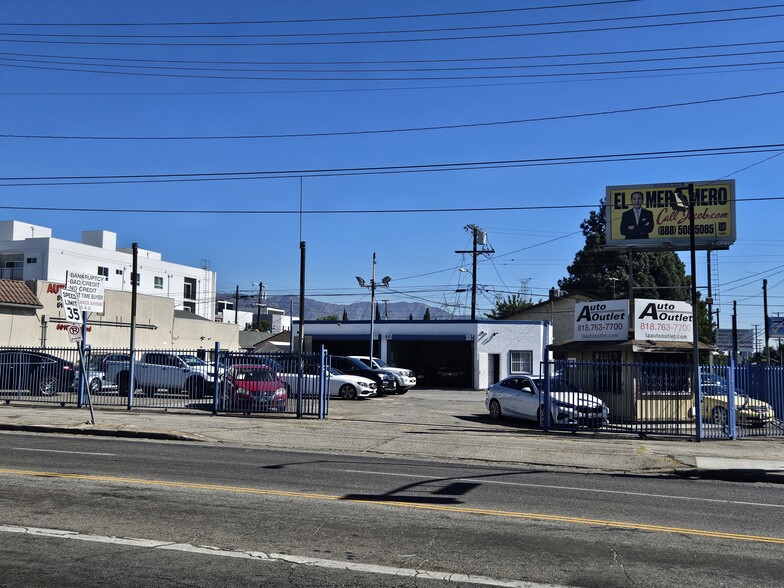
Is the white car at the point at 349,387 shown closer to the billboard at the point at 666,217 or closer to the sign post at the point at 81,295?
the sign post at the point at 81,295

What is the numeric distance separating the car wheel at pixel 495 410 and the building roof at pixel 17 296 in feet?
→ 71.4

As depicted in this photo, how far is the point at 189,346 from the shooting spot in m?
47.9

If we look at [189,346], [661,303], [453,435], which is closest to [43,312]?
[189,346]

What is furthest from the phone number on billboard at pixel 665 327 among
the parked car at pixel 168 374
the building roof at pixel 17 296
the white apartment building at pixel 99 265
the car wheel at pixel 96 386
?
the white apartment building at pixel 99 265

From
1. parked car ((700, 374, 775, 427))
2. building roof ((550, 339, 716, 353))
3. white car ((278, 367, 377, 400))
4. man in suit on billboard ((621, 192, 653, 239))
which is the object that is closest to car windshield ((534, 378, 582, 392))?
parked car ((700, 374, 775, 427))

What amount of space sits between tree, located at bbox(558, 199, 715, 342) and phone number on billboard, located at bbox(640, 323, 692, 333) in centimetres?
4203

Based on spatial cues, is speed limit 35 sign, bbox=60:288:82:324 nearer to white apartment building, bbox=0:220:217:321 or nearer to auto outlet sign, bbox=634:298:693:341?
auto outlet sign, bbox=634:298:693:341

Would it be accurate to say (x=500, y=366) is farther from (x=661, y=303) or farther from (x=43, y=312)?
(x=43, y=312)

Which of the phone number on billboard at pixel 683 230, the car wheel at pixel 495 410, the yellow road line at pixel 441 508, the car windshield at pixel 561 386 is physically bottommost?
the yellow road line at pixel 441 508

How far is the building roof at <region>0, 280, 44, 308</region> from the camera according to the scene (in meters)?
33.7

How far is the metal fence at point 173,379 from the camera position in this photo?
22672 mm

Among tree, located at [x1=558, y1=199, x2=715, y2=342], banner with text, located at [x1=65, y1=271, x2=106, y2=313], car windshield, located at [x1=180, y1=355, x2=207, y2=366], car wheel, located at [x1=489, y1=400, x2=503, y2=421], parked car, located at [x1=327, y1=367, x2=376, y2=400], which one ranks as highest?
tree, located at [x1=558, y1=199, x2=715, y2=342]

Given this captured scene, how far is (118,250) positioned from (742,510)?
82.4 m

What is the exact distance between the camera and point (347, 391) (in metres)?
30.9
